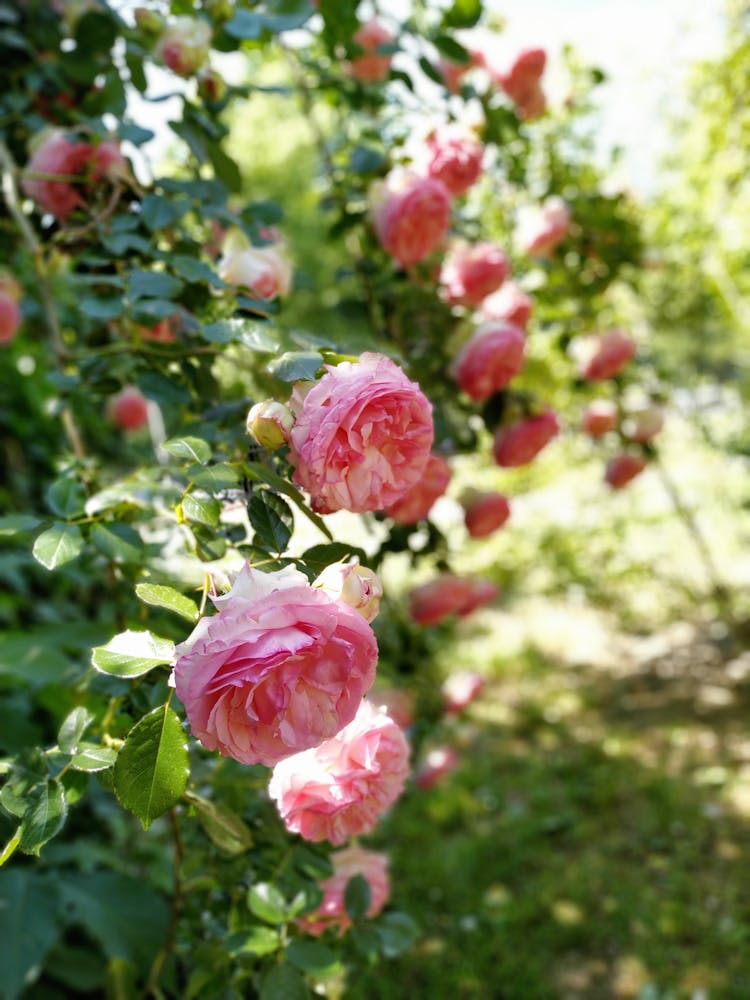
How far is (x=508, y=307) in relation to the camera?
4.62 feet

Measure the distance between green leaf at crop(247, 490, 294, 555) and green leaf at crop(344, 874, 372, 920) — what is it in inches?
19.4

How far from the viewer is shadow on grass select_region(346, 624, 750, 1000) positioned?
6.66 ft

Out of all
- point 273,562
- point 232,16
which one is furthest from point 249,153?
point 273,562

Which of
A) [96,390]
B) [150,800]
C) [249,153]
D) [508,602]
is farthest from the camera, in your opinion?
[249,153]

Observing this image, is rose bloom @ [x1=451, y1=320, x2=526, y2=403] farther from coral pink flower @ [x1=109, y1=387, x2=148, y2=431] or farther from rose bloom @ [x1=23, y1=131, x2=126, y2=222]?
coral pink flower @ [x1=109, y1=387, x2=148, y2=431]

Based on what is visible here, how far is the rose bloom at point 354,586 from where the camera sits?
1.85 ft

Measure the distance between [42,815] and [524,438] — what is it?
93 centimetres

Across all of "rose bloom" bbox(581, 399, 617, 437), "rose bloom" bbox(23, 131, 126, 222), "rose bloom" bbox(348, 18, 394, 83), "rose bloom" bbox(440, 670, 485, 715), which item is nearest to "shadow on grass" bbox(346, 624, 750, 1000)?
"rose bloom" bbox(440, 670, 485, 715)

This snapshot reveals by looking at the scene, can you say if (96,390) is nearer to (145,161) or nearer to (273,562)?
(145,161)

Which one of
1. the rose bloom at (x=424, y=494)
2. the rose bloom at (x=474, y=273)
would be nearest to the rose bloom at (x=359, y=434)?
the rose bloom at (x=424, y=494)

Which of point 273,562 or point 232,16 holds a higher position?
point 232,16

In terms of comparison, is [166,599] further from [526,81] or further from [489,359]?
[526,81]

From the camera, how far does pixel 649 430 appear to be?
6.55 ft

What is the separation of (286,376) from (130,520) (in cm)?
36
